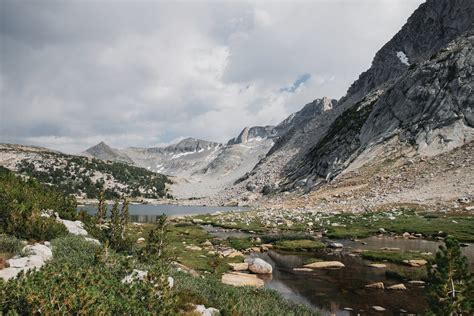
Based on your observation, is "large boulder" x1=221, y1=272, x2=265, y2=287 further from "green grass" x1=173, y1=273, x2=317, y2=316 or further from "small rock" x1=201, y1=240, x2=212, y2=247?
"small rock" x1=201, y1=240, x2=212, y2=247

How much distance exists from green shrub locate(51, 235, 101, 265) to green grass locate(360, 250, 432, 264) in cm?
2781

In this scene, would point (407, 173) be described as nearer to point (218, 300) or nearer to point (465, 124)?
point (465, 124)

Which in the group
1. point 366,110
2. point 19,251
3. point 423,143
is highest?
point 366,110

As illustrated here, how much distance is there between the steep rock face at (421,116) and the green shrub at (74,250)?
88605mm

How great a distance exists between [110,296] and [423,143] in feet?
322

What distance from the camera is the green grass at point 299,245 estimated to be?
44406mm

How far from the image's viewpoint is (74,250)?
22344mm

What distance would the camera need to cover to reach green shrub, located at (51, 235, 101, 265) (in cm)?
1919

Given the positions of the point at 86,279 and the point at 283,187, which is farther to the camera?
the point at 283,187

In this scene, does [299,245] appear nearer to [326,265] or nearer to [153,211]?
[326,265]

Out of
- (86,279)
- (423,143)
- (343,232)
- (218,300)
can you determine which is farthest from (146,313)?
(423,143)

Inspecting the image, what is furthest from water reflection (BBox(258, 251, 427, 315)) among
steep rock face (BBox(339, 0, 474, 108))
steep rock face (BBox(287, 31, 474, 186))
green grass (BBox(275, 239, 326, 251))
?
steep rock face (BBox(339, 0, 474, 108))

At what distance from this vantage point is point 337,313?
73.4 ft

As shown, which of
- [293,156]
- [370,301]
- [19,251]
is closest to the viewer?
[19,251]
